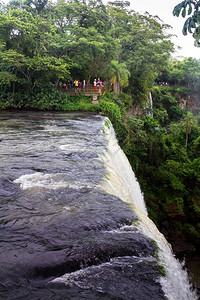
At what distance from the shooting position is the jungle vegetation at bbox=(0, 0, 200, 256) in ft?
45.4

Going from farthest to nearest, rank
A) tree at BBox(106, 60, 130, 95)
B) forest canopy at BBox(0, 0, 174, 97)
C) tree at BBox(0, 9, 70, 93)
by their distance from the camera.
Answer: tree at BBox(106, 60, 130, 95)
forest canopy at BBox(0, 0, 174, 97)
tree at BBox(0, 9, 70, 93)

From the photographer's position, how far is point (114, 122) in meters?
16.8

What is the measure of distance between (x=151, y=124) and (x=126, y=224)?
18.6 metres

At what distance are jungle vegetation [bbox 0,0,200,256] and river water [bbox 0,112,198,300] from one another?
9.26m

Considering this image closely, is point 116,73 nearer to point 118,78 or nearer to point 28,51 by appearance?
point 118,78

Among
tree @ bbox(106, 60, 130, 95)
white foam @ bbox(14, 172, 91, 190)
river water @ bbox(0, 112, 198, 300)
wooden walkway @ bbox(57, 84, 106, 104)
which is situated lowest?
river water @ bbox(0, 112, 198, 300)

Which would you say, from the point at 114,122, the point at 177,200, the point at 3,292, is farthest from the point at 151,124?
the point at 3,292

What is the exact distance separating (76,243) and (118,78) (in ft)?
62.5

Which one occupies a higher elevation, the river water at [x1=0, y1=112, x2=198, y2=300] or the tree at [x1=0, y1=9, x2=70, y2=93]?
the tree at [x1=0, y1=9, x2=70, y2=93]

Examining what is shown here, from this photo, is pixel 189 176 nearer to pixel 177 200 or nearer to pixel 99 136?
pixel 177 200

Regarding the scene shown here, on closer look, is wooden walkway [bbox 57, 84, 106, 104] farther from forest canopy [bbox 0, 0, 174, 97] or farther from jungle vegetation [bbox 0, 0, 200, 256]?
forest canopy [bbox 0, 0, 174, 97]

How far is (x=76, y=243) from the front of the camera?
3.03m

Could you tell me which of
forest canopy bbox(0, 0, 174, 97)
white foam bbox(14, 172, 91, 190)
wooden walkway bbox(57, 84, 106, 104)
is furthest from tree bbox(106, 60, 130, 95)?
white foam bbox(14, 172, 91, 190)

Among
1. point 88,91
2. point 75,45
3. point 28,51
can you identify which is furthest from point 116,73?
point 28,51
